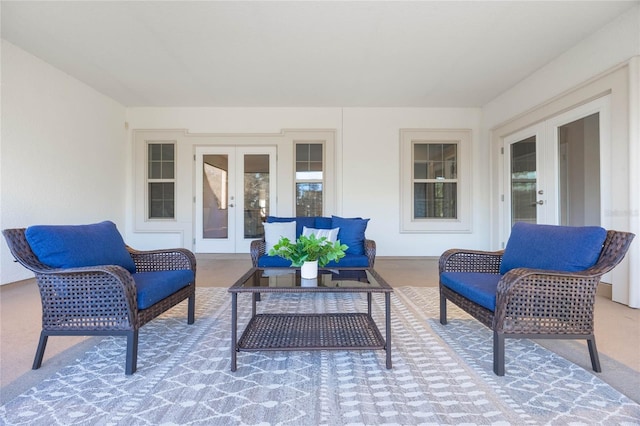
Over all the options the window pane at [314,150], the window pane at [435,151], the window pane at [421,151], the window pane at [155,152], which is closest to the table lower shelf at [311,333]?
the window pane at [314,150]

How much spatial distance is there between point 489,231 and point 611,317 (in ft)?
9.69

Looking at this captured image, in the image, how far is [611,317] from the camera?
2.41 metres

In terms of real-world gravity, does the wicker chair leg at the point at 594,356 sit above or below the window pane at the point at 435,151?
below

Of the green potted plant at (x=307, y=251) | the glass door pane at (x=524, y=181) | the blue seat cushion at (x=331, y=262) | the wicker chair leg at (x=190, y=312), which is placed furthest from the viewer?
the glass door pane at (x=524, y=181)

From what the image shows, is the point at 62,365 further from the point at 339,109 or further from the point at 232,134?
the point at 339,109

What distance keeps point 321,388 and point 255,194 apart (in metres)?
4.38

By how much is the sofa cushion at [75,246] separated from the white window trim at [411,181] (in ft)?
14.7

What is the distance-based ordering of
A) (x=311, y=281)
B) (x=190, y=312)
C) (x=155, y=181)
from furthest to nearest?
(x=155, y=181)
(x=190, y=312)
(x=311, y=281)

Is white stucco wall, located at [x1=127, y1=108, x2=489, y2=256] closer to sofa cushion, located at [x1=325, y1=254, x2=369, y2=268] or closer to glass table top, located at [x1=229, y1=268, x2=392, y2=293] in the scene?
sofa cushion, located at [x1=325, y1=254, x2=369, y2=268]

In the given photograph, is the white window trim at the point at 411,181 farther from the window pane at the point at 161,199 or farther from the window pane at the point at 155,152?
the window pane at the point at 155,152

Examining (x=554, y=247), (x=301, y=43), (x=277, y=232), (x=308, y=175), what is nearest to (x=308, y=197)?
(x=308, y=175)

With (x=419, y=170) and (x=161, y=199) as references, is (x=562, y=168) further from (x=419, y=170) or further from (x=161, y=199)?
(x=161, y=199)

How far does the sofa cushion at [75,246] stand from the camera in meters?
1.67

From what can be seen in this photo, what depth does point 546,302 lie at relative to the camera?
1.55 m
